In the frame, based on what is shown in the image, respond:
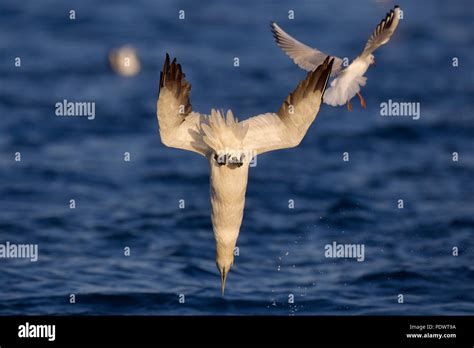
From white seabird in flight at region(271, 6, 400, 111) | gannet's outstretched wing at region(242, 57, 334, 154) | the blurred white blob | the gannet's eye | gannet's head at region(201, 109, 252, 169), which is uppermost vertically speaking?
the blurred white blob

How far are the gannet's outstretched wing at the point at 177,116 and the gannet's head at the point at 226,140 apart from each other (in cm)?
73

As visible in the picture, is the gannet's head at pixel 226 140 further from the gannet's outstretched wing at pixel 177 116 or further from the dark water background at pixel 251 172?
the dark water background at pixel 251 172

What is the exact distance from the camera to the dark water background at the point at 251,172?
88.9ft

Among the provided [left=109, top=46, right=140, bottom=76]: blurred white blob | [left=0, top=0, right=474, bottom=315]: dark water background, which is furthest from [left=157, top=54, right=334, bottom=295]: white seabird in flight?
[left=109, top=46, right=140, bottom=76]: blurred white blob

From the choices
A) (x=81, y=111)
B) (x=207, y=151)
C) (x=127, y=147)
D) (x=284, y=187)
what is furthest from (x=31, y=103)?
(x=207, y=151)

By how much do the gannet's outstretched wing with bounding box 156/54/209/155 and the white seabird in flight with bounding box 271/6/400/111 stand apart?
2.02m

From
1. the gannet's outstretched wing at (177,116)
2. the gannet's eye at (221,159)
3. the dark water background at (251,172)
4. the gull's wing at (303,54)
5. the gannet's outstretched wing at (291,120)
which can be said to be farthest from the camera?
the dark water background at (251,172)

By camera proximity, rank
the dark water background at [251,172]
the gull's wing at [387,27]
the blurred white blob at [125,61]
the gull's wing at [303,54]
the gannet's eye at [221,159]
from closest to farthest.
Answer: the gannet's eye at [221,159] < the gull's wing at [387,27] < the gull's wing at [303,54] < the dark water background at [251,172] < the blurred white blob at [125,61]

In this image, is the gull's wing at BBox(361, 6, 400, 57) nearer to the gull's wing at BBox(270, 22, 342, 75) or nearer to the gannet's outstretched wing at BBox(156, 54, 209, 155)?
the gull's wing at BBox(270, 22, 342, 75)

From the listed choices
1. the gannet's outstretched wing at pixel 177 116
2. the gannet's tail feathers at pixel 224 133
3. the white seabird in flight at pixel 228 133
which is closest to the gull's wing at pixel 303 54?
the white seabird in flight at pixel 228 133

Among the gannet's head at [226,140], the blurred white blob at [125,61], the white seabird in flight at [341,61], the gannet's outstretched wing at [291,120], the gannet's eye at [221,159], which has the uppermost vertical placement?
the blurred white blob at [125,61]

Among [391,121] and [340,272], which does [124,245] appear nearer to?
[340,272]

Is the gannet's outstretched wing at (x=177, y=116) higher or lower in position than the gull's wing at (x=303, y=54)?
lower

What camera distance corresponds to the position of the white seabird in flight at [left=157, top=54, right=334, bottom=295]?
15.7 metres
